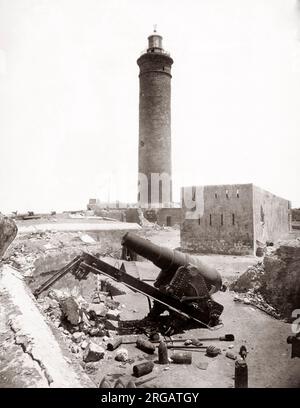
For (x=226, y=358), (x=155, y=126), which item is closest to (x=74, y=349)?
(x=226, y=358)

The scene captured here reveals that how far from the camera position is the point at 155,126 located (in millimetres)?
24906

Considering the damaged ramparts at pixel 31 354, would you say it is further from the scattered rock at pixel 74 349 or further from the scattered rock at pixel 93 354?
the scattered rock at pixel 93 354

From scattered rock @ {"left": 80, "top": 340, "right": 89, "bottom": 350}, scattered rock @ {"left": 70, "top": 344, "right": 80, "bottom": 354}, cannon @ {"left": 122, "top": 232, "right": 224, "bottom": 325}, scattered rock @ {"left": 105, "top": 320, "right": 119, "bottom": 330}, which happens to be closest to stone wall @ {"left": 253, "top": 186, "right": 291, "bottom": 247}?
cannon @ {"left": 122, "top": 232, "right": 224, "bottom": 325}

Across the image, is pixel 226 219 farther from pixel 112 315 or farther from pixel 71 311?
pixel 71 311

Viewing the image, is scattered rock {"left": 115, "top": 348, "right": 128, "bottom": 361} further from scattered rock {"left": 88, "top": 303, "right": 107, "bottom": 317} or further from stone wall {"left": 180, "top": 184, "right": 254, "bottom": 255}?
stone wall {"left": 180, "top": 184, "right": 254, "bottom": 255}

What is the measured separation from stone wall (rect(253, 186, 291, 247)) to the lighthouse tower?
30.2 feet

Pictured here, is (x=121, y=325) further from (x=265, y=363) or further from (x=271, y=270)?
(x=271, y=270)

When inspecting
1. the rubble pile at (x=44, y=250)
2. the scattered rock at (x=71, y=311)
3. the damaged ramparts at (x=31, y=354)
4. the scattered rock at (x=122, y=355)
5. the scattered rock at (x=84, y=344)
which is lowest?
the scattered rock at (x=122, y=355)

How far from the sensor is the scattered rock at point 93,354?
Answer: 4.41 m

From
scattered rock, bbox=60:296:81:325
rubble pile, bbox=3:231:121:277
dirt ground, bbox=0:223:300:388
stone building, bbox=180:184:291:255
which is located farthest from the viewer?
stone building, bbox=180:184:291:255

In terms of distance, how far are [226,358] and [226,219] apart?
10.3 m

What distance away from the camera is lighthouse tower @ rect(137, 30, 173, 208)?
982 inches

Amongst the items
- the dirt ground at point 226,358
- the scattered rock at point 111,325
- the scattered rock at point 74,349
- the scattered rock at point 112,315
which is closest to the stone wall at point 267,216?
the dirt ground at point 226,358

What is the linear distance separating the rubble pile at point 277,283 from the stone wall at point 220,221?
5727 millimetres
